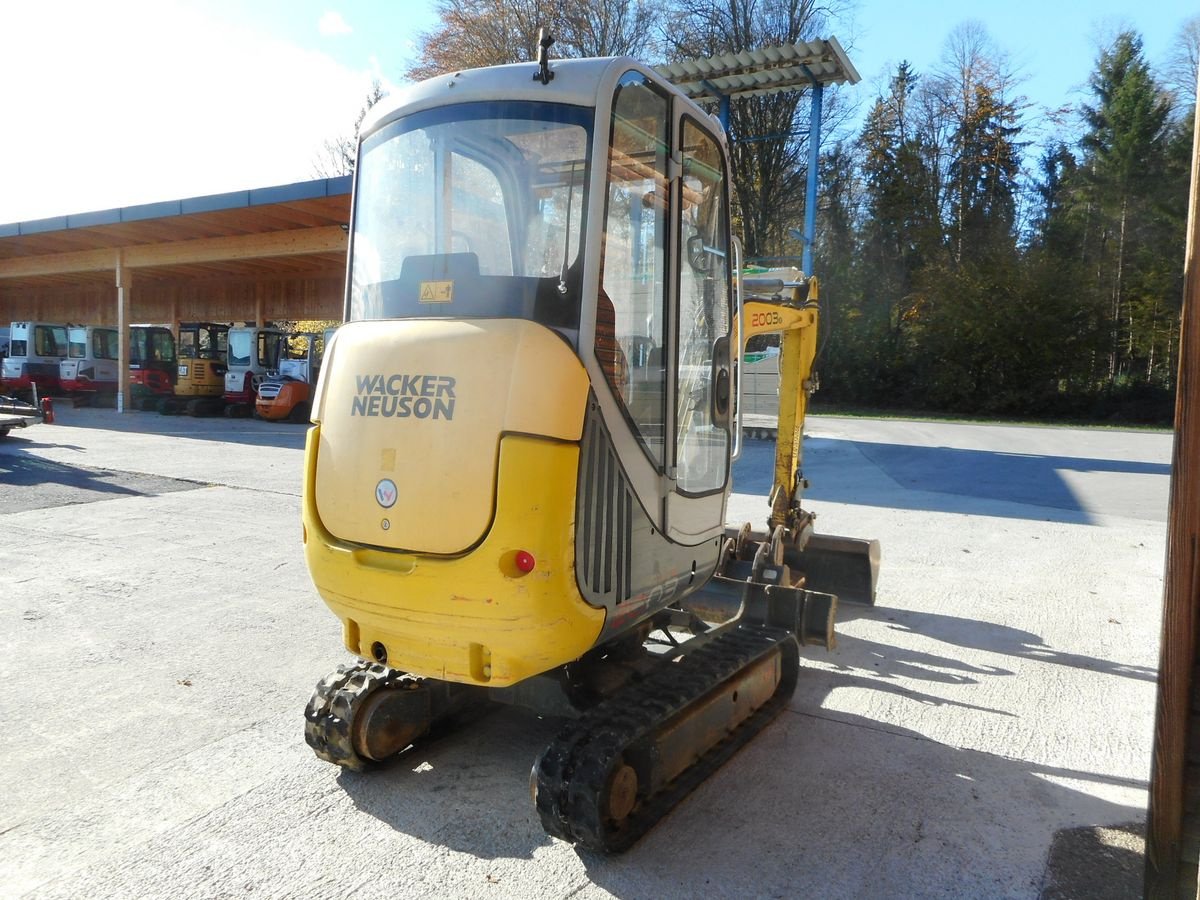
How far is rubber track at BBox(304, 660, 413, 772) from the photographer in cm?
383

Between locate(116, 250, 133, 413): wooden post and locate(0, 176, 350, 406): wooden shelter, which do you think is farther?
locate(116, 250, 133, 413): wooden post

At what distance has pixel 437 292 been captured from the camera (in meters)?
3.46

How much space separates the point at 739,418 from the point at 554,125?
1570 mm

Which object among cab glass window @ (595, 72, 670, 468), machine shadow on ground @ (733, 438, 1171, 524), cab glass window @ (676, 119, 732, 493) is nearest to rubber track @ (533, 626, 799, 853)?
cab glass window @ (676, 119, 732, 493)

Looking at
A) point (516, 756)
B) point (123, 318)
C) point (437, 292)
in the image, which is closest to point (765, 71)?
point (437, 292)

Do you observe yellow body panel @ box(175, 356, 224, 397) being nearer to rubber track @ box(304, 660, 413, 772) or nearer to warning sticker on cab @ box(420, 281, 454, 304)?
rubber track @ box(304, 660, 413, 772)

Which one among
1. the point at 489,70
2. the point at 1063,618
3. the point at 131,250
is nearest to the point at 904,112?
the point at 131,250

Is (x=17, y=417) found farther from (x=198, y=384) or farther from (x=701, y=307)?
(x=701, y=307)

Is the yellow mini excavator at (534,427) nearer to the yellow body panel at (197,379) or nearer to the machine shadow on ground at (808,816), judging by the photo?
the machine shadow on ground at (808,816)

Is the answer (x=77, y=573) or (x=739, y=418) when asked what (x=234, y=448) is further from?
(x=739, y=418)

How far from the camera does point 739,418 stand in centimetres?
423

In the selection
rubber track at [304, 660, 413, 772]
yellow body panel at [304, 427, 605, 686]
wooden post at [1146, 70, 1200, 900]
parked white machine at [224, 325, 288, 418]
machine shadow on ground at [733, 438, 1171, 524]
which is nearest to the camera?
wooden post at [1146, 70, 1200, 900]

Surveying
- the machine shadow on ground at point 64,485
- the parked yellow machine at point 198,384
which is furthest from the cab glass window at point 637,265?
the parked yellow machine at point 198,384

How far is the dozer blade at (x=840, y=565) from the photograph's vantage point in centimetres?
687
